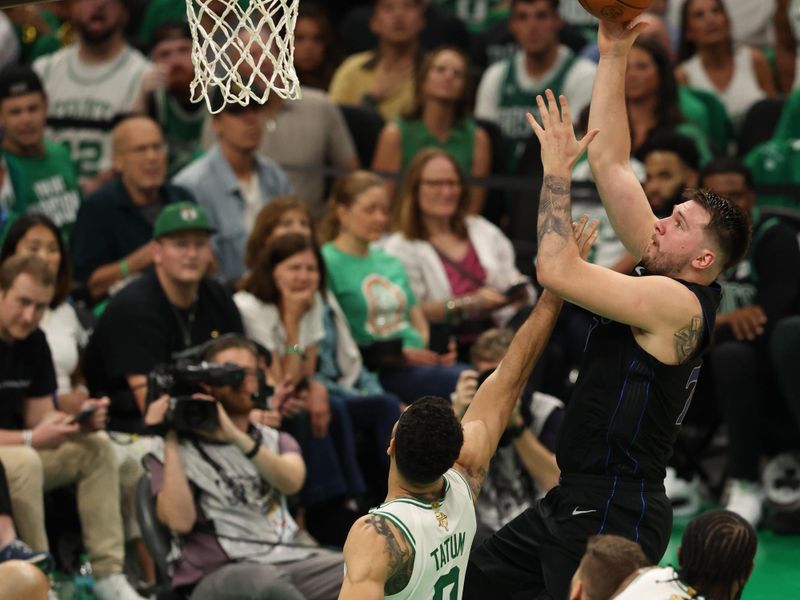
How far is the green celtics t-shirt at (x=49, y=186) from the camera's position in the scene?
902cm

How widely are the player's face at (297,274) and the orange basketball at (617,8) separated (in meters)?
2.99

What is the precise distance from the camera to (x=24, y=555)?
6.57 meters

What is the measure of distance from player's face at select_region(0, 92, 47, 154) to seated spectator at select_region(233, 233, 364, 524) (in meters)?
1.85

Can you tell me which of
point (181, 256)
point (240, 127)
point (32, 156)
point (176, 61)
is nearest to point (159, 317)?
point (181, 256)

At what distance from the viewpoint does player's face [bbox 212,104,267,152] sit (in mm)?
9047

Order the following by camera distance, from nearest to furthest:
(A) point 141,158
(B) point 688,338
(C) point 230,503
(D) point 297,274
Result: (B) point 688,338 < (C) point 230,503 < (D) point 297,274 < (A) point 141,158

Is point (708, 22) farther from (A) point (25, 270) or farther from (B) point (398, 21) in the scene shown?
(A) point (25, 270)

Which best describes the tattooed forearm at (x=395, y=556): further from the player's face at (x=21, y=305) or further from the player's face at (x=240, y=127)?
the player's face at (x=240, y=127)

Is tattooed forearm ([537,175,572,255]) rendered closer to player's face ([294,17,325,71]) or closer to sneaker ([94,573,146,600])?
sneaker ([94,573,146,600])

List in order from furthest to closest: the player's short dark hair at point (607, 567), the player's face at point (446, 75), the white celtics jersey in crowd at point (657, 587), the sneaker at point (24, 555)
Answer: the player's face at point (446, 75) → the sneaker at point (24, 555) → the player's short dark hair at point (607, 567) → the white celtics jersey in crowd at point (657, 587)

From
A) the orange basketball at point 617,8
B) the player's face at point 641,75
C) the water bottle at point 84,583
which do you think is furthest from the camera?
the player's face at point 641,75

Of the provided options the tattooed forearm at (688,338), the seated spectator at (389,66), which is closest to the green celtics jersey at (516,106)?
the seated spectator at (389,66)

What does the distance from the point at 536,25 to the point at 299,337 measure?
139 inches

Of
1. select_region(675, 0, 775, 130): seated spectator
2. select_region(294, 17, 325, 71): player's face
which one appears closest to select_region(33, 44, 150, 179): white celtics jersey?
select_region(294, 17, 325, 71): player's face
